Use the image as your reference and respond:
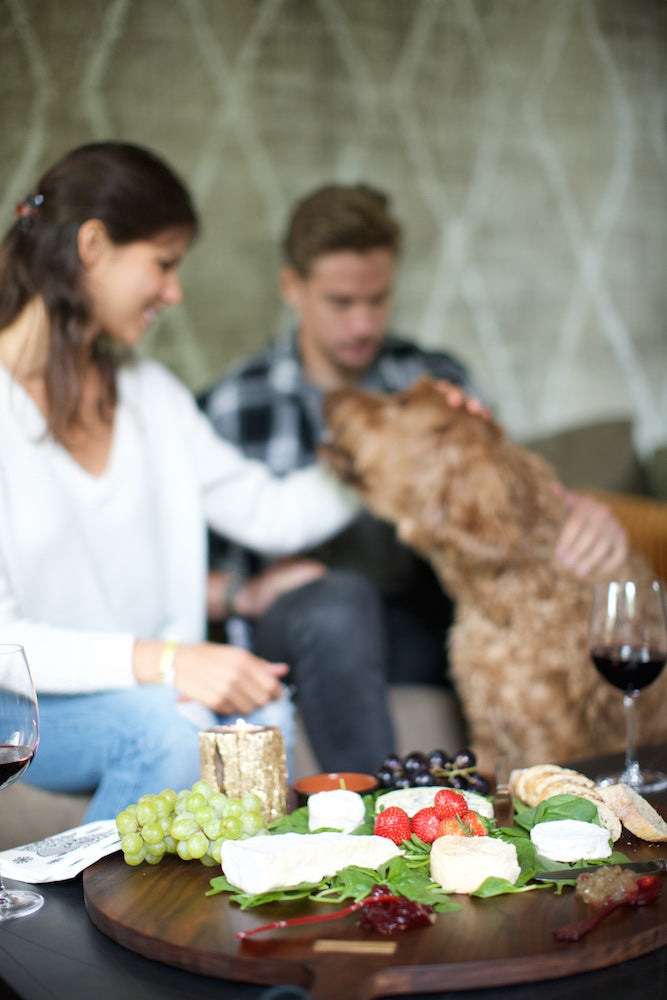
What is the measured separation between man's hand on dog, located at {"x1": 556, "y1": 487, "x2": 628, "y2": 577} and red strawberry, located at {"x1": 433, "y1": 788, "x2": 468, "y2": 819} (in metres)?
1.21

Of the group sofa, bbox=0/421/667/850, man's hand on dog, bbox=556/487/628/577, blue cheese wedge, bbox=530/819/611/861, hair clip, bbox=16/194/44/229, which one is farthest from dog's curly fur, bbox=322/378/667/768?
blue cheese wedge, bbox=530/819/611/861

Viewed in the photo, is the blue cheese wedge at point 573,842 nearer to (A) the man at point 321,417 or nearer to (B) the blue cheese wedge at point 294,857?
(B) the blue cheese wedge at point 294,857

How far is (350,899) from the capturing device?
89 cm

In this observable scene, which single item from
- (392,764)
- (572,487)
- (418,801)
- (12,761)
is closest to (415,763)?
(392,764)

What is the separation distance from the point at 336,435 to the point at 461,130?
1479 millimetres

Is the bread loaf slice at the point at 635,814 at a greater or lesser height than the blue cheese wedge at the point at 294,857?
lesser

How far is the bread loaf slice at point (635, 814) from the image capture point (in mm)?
1027

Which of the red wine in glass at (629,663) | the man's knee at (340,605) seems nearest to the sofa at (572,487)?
the man's knee at (340,605)

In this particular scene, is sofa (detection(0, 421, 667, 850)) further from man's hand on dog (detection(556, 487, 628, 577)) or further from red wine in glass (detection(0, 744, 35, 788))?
red wine in glass (detection(0, 744, 35, 788))

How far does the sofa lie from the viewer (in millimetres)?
1718

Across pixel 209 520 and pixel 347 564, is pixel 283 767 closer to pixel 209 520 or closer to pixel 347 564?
pixel 209 520

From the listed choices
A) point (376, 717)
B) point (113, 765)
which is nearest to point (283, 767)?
point (113, 765)

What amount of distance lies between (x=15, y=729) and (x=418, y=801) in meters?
0.42

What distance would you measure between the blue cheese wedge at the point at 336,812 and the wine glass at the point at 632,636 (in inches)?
17.2
